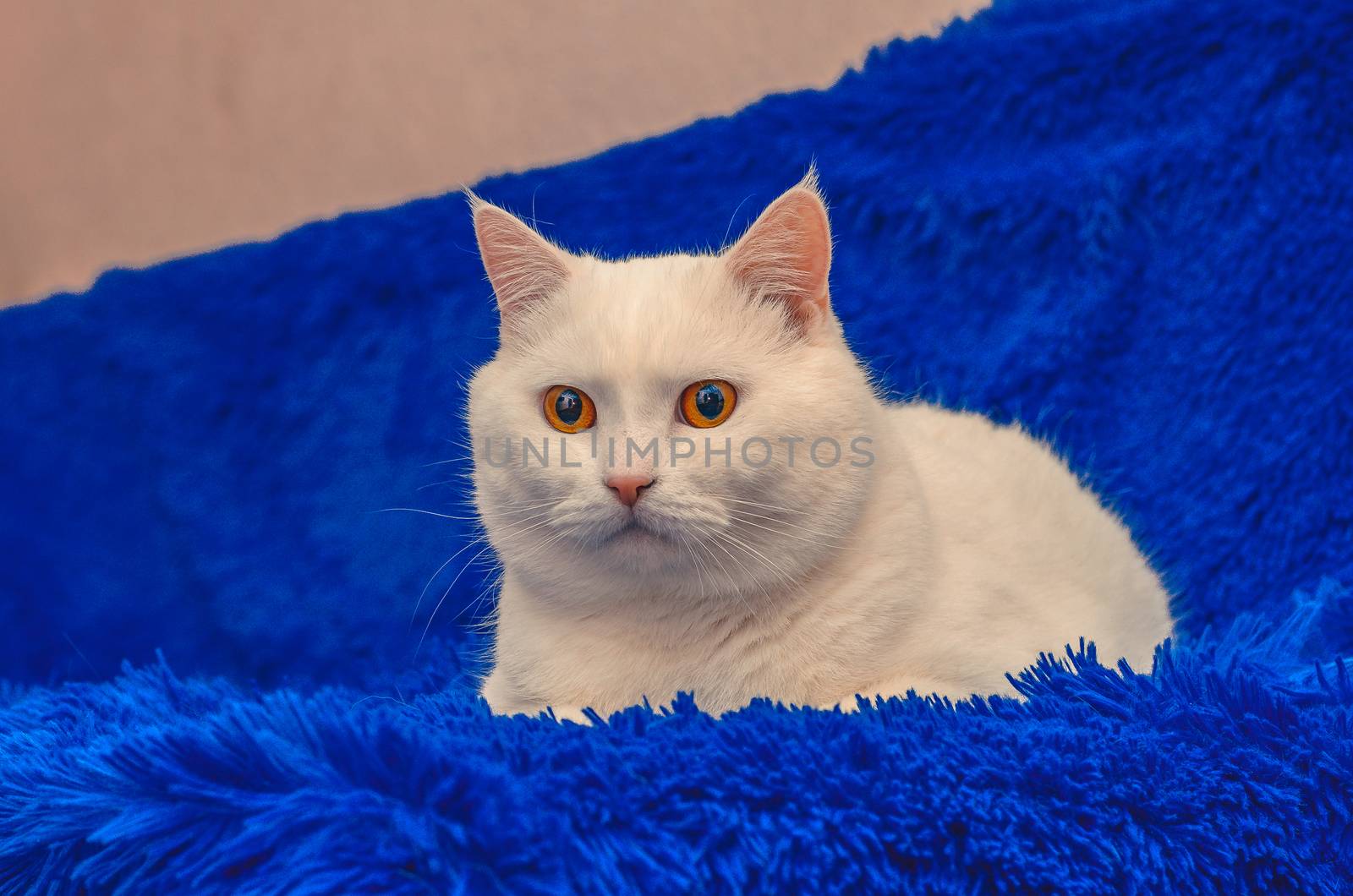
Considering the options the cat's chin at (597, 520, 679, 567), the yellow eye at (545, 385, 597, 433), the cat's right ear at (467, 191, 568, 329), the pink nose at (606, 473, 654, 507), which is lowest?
the cat's chin at (597, 520, 679, 567)

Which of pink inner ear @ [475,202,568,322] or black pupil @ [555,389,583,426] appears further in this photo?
pink inner ear @ [475,202,568,322]

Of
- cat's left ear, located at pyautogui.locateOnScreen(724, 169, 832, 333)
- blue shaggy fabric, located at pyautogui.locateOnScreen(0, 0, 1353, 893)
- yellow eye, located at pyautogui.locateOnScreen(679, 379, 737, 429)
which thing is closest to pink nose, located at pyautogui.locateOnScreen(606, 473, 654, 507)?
yellow eye, located at pyautogui.locateOnScreen(679, 379, 737, 429)

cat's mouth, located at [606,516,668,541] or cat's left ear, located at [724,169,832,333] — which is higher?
cat's left ear, located at [724,169,832,333]

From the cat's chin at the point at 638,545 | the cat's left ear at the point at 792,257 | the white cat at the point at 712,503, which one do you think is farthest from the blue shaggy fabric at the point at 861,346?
the cat's left ear at the point at 792,257

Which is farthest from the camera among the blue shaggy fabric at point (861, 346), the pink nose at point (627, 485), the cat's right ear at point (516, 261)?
the blue shaggy fabric at point (861, 346)

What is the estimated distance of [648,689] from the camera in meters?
1.26

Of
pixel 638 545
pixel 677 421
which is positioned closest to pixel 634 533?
pixel 638 545

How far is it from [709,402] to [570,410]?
0.16 meters

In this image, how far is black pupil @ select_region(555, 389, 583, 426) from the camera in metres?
1.25

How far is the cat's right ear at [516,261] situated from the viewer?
1.36 meters

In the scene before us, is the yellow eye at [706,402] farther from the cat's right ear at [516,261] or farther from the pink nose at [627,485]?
the cat's right ear at [516,261]

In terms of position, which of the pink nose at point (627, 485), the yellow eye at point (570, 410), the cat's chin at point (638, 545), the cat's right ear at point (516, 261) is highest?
the cat's right ear at point (516, 261)

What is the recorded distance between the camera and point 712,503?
3.67ft

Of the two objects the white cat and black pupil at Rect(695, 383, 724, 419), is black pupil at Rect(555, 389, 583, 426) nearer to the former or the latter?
the white cat
